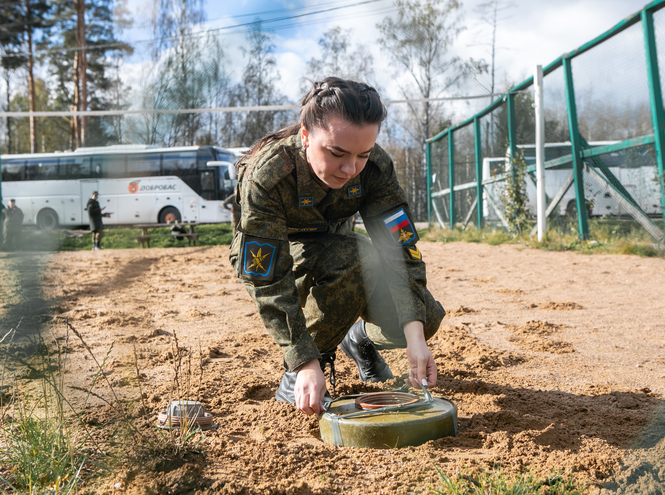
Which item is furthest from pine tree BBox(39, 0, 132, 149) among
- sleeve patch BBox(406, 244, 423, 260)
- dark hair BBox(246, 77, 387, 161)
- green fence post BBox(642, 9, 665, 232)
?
green fence post BBox(642, 9, 665, 232)

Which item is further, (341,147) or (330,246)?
(330,246)

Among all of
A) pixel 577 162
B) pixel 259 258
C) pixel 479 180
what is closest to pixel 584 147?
pixel 577 162

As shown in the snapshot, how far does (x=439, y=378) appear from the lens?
7.13 feet

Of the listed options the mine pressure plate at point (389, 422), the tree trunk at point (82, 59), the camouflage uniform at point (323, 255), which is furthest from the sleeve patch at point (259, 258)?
the tree trunk at point (82, 59)

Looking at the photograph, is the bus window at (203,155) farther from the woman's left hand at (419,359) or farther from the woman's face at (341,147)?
the woman's left hand at (419,359)

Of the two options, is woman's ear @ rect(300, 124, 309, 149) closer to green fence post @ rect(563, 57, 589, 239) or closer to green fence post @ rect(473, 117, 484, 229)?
green fence post @ rect(563, 57, 589, 239)

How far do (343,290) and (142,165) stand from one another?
3.08ft

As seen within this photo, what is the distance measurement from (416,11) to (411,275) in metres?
1.53

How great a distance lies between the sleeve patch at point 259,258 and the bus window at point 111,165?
2.29 feet

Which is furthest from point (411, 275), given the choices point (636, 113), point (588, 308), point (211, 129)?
point (636, 113)

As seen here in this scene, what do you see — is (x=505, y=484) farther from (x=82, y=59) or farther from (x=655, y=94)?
(x=655, y=94)

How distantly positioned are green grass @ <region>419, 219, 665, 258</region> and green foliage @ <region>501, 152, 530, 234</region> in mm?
201

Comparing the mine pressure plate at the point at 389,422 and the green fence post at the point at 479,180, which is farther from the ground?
the green fence post at the point at 479,180

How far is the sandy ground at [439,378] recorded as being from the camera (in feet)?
4.13
